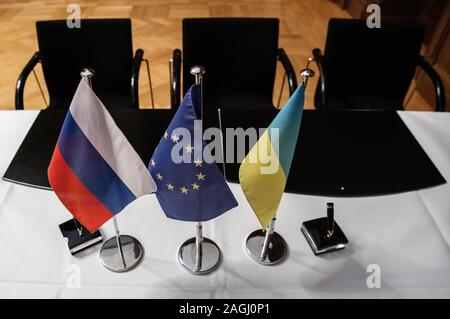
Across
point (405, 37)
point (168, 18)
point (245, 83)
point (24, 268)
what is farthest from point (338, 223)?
point (168, 18)

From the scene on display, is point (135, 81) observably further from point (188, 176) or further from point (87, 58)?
point (188, 176)

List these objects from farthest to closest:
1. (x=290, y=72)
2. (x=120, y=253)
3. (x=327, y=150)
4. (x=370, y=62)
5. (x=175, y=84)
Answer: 1. (x=370, y=62)
2. (x=290, y=72)
3. (x=175, y=84)
4. (x=327, y=150)
5. (x=120, y=253)

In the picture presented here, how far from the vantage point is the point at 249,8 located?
4.39 meters

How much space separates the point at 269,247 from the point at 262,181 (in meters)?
0.25

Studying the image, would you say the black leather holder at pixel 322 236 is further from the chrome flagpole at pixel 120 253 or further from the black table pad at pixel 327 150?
the chrome flagpole at pixel 120 253

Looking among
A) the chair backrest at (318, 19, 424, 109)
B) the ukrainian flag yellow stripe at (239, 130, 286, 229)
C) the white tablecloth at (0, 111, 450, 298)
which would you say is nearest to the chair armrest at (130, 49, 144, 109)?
the white tablecloth at (0, 111, 450, 298)

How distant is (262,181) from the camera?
898mm

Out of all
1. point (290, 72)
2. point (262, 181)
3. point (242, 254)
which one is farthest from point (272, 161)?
point (290, 72)

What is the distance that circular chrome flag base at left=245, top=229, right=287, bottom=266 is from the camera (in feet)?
3.36

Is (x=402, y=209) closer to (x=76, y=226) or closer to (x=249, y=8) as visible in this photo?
(x=76, y=226)

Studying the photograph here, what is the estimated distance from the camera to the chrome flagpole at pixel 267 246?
102 cm

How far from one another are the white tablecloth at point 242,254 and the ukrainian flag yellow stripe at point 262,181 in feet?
0.62

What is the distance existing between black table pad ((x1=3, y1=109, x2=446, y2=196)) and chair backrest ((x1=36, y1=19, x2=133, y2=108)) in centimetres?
52
